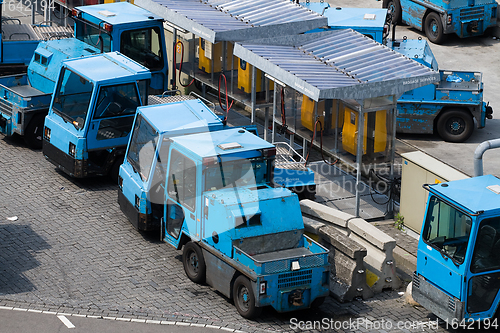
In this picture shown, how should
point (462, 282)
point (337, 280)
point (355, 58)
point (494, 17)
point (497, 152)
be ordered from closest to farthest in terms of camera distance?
Answer: point (462, 282)
point (337, 280)
point (355, 58)
point (497, 152)
point (494, 17)

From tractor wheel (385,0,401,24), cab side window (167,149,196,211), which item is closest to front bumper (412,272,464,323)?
cab side window (167,149,196,211)

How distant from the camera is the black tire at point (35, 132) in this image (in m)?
16.8

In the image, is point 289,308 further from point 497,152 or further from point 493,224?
point 497,152

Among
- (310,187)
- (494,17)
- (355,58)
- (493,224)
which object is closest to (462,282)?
(493,224)

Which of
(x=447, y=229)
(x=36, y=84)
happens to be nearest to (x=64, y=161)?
(x=36, y=84)

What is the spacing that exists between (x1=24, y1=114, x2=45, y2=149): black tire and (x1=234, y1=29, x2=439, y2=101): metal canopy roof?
4.60 m

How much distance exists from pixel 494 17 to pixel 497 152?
8.21 meters

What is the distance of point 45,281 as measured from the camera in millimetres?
12047

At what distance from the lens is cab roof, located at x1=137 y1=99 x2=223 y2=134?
512 inches

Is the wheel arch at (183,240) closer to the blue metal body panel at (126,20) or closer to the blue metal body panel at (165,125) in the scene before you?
the blue metal body panel at (165,125)

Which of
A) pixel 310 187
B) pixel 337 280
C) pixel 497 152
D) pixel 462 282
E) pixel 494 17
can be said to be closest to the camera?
pixel 462 282

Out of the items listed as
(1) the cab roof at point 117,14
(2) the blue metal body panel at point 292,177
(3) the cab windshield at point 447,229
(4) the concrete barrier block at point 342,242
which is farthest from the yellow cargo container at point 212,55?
(3) the cab windshield at point 447,229

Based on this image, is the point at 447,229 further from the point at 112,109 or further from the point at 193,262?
the point at 112,109

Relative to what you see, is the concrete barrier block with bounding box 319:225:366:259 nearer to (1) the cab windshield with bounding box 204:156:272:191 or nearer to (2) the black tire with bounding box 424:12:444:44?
(1) the cab windshield with bounding box 204:156:272:191
